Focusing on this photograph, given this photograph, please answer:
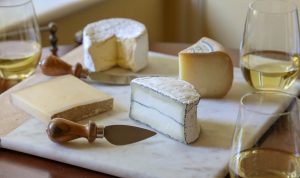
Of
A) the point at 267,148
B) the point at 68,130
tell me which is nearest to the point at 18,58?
the point at 68,130

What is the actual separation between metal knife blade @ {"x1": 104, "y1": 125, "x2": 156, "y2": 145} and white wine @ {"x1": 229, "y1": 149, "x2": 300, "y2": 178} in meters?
0.21

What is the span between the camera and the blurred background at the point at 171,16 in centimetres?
188

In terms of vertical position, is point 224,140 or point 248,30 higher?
point 248,30

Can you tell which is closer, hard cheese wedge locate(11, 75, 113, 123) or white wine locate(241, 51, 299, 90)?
hard cheese wedge locate(11, 75, 113, 123)

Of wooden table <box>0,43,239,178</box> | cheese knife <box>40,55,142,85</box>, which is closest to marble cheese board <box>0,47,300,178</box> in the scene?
wooden table <box>0,43,239,178</box>

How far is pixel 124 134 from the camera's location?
98cm

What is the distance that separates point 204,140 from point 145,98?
0.13m

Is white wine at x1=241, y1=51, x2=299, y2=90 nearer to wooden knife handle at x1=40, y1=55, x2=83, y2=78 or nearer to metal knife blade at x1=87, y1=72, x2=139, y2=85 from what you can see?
metal knife blade at x1=87, y1=72, x2=139, y2=85

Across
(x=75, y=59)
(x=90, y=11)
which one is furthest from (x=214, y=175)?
(x=90, y=11)

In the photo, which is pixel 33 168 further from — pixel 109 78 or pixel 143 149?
pixel 109 78

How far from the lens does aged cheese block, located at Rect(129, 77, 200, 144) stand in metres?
0.94

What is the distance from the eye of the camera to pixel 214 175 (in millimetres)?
863

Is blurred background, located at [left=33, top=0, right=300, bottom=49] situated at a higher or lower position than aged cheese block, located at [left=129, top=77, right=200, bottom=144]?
lower

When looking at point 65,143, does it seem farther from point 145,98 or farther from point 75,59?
point 75,59
